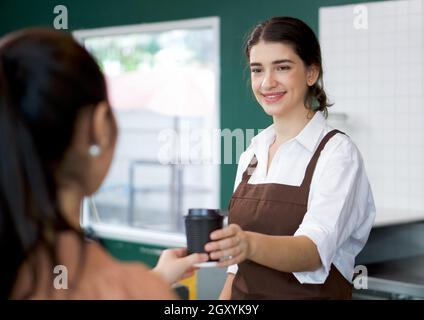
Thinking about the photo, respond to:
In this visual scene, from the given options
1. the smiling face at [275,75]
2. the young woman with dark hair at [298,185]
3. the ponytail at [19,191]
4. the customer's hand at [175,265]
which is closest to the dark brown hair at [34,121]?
the ponytail at [19,191]

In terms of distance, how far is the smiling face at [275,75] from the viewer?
158 centimetres

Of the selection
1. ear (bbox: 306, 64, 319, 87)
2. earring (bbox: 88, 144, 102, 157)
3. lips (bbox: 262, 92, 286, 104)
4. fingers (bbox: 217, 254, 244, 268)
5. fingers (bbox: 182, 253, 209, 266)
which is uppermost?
ear (bbox: 306, 64, 319, 87)

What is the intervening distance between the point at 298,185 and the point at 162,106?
12.7 ft

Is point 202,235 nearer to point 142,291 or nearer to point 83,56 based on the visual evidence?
point 142,291

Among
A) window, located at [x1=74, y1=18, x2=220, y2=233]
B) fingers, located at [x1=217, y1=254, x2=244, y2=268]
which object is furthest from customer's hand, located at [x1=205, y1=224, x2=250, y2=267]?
window, located at [x1=74, y1=18, x2=220, y2=233]

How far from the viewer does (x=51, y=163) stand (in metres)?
0.80

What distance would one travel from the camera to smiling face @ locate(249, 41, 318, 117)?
5.19 ft

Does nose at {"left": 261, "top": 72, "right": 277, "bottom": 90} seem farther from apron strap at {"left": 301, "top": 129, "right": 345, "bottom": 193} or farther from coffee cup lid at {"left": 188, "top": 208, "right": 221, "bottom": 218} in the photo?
→ coffee cup lid at {"left": 188, "top": 208, "right": 221, "bottom": 218}

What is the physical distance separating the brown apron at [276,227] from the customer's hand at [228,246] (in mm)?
321

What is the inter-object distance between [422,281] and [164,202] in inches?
234

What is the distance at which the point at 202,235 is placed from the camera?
46.5 inches

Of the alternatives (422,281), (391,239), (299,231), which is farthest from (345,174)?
(391,239)

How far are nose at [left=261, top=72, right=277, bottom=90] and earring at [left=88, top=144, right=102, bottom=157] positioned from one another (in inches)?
31.1

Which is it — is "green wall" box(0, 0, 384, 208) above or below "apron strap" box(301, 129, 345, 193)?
above
